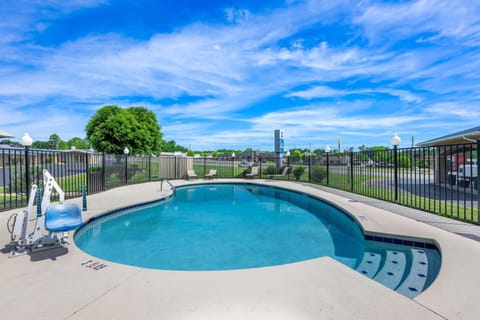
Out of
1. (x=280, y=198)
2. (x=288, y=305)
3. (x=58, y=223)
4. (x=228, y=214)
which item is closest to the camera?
(x=288, y=305)

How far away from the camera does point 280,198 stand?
30.2 ft

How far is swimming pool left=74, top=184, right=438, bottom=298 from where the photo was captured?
3808mm

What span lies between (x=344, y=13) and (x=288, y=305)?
8.62 metres

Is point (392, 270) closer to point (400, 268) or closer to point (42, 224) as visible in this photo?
point (400, 268)

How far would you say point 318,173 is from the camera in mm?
11539

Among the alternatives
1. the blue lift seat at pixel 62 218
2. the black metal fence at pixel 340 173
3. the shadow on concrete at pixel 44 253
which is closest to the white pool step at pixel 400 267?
the black metal fence at pixel 340 173

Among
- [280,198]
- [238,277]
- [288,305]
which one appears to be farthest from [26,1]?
[280,198]

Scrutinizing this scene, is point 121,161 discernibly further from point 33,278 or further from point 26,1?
point 33,278

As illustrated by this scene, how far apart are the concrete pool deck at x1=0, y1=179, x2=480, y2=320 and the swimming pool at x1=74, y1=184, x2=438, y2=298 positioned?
40.2 inches

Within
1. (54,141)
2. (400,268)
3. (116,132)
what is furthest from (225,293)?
(54,141)

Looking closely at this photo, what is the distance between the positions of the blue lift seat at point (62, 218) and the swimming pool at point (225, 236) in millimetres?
1112

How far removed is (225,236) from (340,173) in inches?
273

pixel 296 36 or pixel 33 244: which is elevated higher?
pixel 296 36

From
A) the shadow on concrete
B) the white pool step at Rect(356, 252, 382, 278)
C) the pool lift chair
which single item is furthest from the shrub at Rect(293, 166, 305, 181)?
the shadow on concrete
